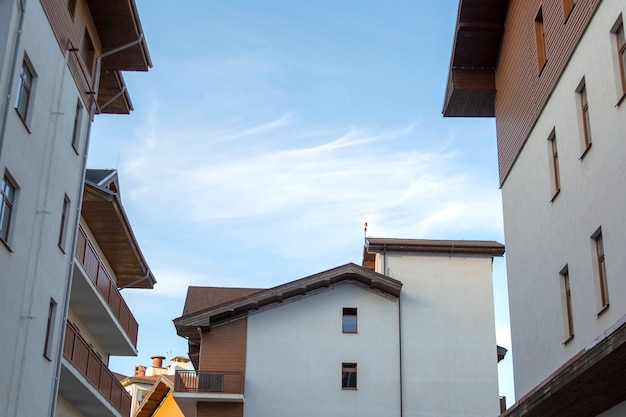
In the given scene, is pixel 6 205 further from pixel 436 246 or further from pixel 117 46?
pixel 436 246

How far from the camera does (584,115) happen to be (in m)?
19.0

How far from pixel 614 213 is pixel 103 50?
15481mm

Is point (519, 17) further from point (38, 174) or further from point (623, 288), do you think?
point (38, 174)

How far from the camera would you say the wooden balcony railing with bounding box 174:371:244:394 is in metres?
37.3

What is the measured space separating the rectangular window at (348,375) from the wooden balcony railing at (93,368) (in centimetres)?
991

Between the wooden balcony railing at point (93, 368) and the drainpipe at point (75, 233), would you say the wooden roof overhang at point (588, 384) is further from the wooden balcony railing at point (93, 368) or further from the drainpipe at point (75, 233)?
the wooden balcony railing at point (93, 368)

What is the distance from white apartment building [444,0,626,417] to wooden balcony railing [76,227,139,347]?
11.8 metres

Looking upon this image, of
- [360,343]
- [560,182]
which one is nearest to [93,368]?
[360,343]

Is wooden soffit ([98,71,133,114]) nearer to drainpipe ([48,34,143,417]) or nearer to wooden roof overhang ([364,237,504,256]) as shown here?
drainpipe ([48,34,143,417])

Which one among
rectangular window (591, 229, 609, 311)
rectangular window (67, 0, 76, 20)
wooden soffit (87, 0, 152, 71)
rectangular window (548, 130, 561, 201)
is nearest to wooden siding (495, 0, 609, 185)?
rectangular window (548, 130, 561, 201)

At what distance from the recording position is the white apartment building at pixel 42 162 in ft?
59.9

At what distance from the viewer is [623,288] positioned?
645 inches

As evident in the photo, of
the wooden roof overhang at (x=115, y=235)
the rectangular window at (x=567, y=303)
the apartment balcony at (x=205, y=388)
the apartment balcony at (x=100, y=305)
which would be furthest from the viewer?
the apartment balcony at (x=205, y=388)

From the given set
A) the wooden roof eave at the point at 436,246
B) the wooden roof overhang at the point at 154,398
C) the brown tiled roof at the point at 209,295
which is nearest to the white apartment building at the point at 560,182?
the wooden roof eave at the point at 436,246
